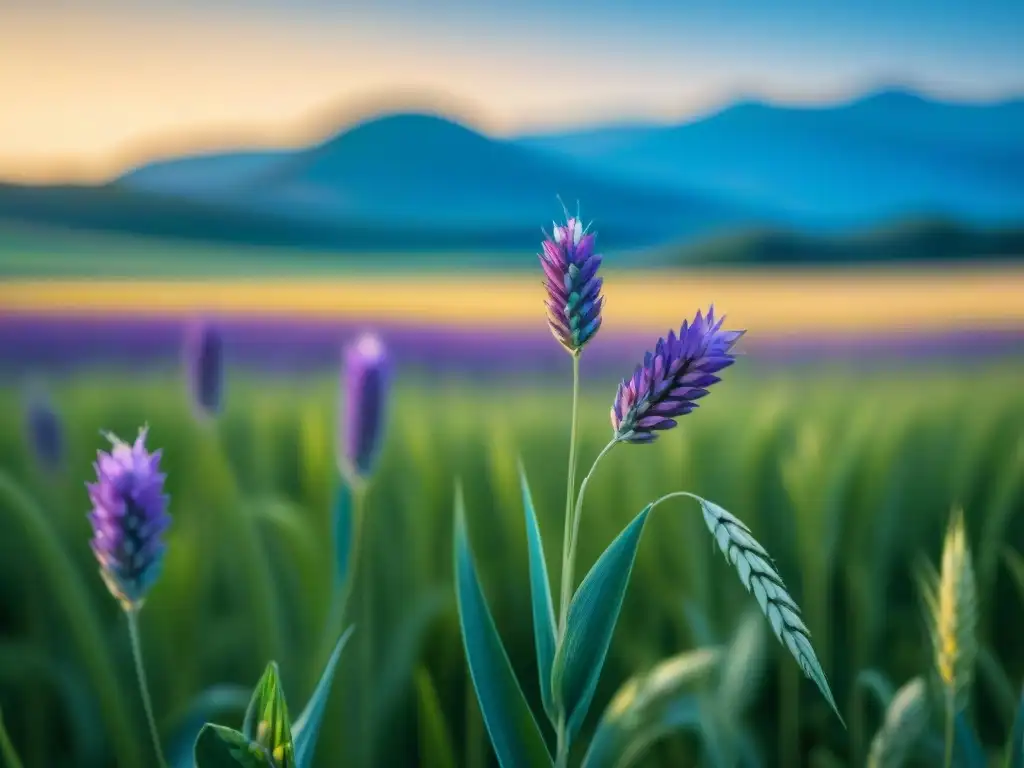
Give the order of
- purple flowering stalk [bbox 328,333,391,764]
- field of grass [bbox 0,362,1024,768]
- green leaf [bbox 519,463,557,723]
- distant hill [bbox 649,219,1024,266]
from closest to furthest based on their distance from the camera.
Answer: green leaf [bbox 519,463,557,723] → purple flowering stalk [bbox 328,333,391,764] → field of grass [bbox 0,362,1024,768] → distant hill [bbox 649,219,1024,266]

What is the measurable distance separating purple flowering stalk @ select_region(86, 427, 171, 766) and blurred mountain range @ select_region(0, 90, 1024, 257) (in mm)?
764

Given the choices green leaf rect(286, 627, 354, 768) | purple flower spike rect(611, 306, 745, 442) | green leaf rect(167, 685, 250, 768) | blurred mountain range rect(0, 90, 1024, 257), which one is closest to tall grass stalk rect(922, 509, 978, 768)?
purple flower spike rect(611, 306, 745, 442)

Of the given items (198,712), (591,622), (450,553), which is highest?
(591,622)

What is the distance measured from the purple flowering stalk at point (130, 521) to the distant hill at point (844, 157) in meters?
0.85

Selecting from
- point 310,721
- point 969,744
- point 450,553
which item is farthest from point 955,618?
point 450,553

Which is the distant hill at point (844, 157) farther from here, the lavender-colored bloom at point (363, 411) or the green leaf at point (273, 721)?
the green leaf at point (273, 721)

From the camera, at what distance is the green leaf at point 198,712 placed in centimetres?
76

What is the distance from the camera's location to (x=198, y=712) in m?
0.78

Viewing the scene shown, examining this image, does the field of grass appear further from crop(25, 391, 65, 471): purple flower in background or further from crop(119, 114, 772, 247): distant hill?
crop(119, 114, 772, 247): distant hill

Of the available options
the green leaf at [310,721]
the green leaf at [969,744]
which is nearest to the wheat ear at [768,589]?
the green leaf at [310,721]

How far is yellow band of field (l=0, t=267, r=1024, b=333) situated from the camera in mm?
1146

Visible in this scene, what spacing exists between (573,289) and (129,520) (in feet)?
0.81

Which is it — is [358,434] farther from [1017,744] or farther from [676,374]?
[1017,744]

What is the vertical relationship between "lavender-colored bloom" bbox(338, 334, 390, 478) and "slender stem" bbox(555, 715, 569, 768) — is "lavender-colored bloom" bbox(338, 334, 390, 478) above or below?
above
